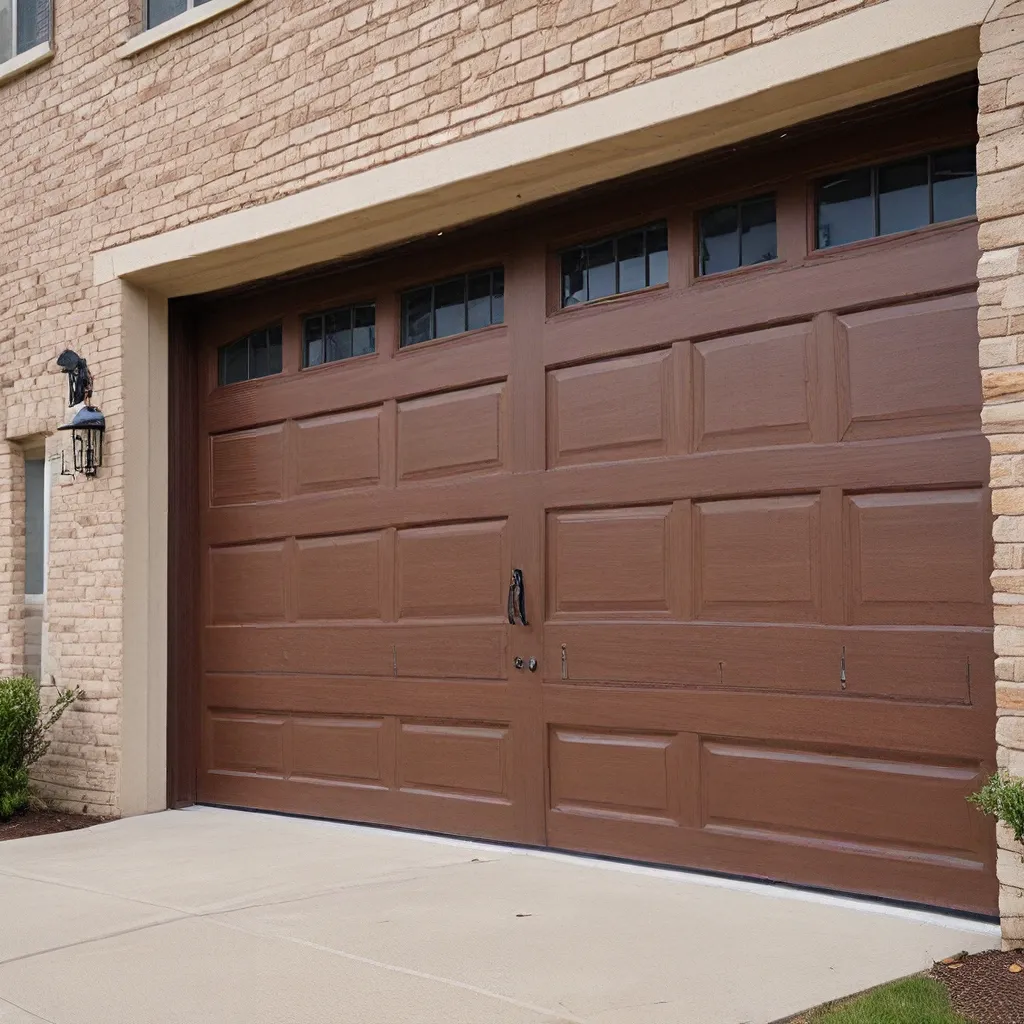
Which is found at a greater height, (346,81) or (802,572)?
(346,81)

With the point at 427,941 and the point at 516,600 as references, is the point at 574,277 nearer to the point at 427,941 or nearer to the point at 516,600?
the point at 516,600

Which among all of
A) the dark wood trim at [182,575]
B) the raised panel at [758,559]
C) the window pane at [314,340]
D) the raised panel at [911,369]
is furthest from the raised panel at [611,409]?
the dark wood trim at [182,575]

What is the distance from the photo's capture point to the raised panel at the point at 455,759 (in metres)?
6.37

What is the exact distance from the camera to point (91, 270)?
26.2 feet

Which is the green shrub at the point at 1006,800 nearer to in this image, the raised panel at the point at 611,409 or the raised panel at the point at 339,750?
the raised panel at the point at 611,409

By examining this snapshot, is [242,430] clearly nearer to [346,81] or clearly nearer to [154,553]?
[154,553]

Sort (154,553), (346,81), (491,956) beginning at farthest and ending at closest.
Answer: (154,553), (346,81), (491,956)

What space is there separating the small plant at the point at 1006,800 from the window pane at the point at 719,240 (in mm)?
2514

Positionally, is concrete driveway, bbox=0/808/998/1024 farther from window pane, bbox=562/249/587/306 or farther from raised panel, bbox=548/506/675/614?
window pane, bbox=562/249/587/306

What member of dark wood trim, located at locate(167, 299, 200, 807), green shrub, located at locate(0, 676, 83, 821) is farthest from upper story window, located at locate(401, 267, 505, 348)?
green shrub, located at locate(0, 676, 83, 821)

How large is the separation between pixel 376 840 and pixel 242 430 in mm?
2685

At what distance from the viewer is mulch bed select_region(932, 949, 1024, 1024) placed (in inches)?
144

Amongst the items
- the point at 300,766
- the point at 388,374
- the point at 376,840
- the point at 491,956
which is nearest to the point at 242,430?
the point at 388,374

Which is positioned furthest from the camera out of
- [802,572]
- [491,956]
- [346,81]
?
[346,81]
